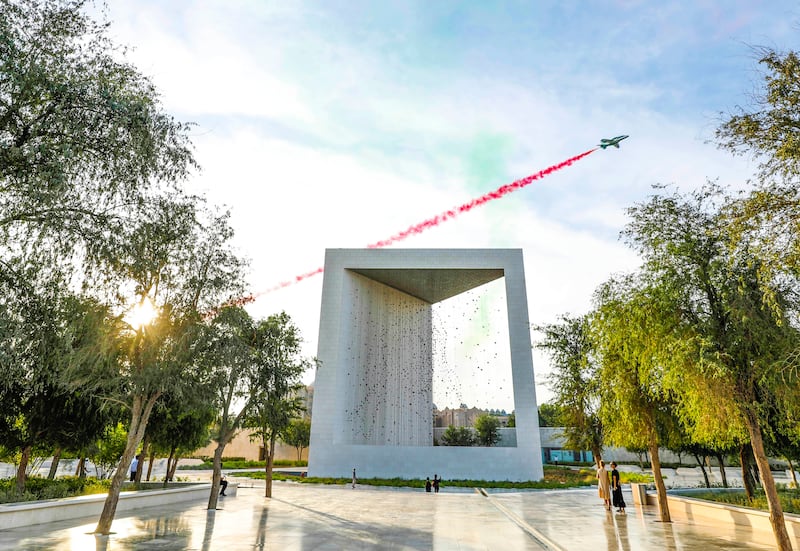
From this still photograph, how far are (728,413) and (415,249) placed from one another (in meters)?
29.5

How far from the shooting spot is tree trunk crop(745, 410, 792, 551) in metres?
8.68

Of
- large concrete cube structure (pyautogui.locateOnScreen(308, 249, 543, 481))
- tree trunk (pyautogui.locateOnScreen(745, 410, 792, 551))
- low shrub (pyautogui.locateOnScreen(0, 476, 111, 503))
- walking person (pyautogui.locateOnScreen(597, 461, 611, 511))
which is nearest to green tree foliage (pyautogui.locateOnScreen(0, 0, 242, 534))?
low shrub (pyautogui.locateOnScreen(0, 476, 111, 503))

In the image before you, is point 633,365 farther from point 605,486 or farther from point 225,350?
point 225,350

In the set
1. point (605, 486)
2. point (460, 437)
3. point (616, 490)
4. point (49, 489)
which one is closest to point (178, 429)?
point (49, 489)

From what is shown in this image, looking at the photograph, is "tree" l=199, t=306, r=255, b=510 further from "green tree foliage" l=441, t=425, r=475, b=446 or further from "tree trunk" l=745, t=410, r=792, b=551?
"green tree foliage" l=441, t=425, r=475, b=446

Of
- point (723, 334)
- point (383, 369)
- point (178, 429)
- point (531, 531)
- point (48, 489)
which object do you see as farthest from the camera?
point (383, 369)

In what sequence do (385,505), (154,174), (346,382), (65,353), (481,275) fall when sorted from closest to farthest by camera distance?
1. (154,174)
2. (65,353)
3. (385,505)
4. (346,382)
5. (481,275)

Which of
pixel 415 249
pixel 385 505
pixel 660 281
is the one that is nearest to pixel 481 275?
pixel 415 249

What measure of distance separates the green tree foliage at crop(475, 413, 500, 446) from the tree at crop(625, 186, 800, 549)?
43.3 metres

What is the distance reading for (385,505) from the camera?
59.8ft

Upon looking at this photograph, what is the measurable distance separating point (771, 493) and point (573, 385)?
45.8 ft

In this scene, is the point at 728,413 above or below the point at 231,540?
above

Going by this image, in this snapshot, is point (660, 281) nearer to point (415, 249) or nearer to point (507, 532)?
point (507, 532)

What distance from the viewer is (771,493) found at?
895 cm
